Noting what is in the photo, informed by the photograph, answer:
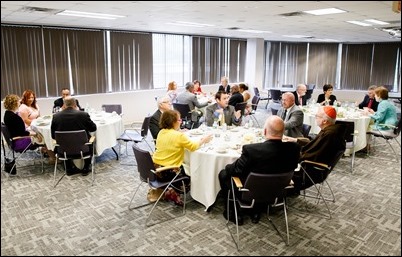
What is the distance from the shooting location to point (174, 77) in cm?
1086

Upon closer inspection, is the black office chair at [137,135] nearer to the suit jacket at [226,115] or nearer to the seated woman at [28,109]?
the suit jacket at [226,115]

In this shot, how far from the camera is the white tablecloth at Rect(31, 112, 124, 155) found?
5.25 m

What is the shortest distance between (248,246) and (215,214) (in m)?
0.73

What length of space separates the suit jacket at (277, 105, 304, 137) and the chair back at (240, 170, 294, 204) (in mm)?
1927

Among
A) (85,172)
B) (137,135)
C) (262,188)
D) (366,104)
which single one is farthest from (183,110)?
(262,188)

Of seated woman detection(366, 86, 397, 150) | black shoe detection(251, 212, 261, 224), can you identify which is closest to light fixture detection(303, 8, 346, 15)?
seated woman detection(366, 86, 397, 150)

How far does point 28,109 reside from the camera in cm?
591

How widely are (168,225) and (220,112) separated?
87.7 inches

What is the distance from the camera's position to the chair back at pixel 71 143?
4525 millimetres

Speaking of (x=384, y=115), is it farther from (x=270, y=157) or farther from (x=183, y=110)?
(x=270, y=157)

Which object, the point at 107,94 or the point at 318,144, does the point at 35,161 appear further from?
the point at 318,144

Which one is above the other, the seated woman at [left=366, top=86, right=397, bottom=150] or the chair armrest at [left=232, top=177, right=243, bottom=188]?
the seated woman at [left=366, top=86, right=397, bottom=150]

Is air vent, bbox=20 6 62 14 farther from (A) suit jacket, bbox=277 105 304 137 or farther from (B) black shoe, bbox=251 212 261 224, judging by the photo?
(B) black shoe, bbox=251 212 261 224

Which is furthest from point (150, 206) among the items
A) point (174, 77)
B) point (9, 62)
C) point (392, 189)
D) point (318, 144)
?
point (174, 77)
